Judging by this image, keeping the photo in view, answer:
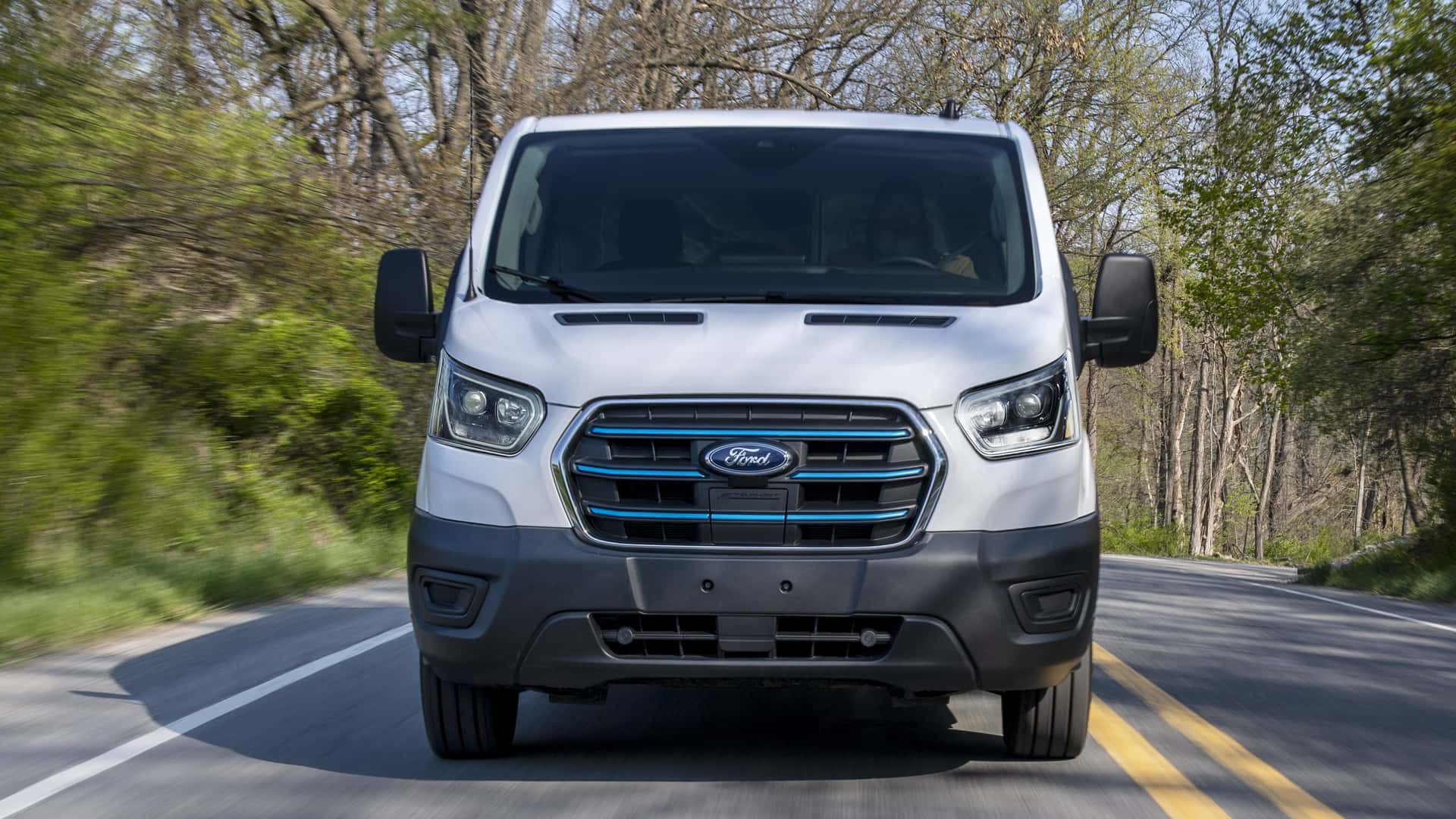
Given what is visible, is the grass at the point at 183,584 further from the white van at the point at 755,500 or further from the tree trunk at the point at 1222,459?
the tree trunk at the point at 1222,459

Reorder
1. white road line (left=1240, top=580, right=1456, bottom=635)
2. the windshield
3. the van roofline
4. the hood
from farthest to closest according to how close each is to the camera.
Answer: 1. white road line (left=1240, top=580, right=1456, bottom=635)
2. the van roofline
3. the windshield
4. the hood

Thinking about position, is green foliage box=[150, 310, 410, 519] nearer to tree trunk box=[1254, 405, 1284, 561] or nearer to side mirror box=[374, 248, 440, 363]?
side mirror box=[374, 248, 440, 363]

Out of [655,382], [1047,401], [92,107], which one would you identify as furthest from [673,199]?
[92,107]

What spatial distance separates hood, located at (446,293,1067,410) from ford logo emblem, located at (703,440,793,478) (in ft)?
0.52

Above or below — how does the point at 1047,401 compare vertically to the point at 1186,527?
above

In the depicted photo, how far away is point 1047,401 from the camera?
14.9 feet

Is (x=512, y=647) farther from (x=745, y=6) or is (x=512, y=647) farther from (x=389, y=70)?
(x=745, y=6)

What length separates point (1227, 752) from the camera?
17.4ft

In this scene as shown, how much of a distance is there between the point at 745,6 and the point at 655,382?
1942 centimetres

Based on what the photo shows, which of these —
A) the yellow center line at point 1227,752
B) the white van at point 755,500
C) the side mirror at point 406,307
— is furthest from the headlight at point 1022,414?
the side mirror at point 406,307

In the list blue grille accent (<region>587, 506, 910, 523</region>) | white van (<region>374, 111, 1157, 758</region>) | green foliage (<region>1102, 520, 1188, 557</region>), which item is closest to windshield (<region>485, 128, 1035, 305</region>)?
white van (<region>374, 111, 1157, 758</region>)

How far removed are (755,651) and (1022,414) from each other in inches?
41.7

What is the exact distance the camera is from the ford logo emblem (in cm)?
432

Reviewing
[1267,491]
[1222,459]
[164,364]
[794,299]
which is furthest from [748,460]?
[1267,491]
